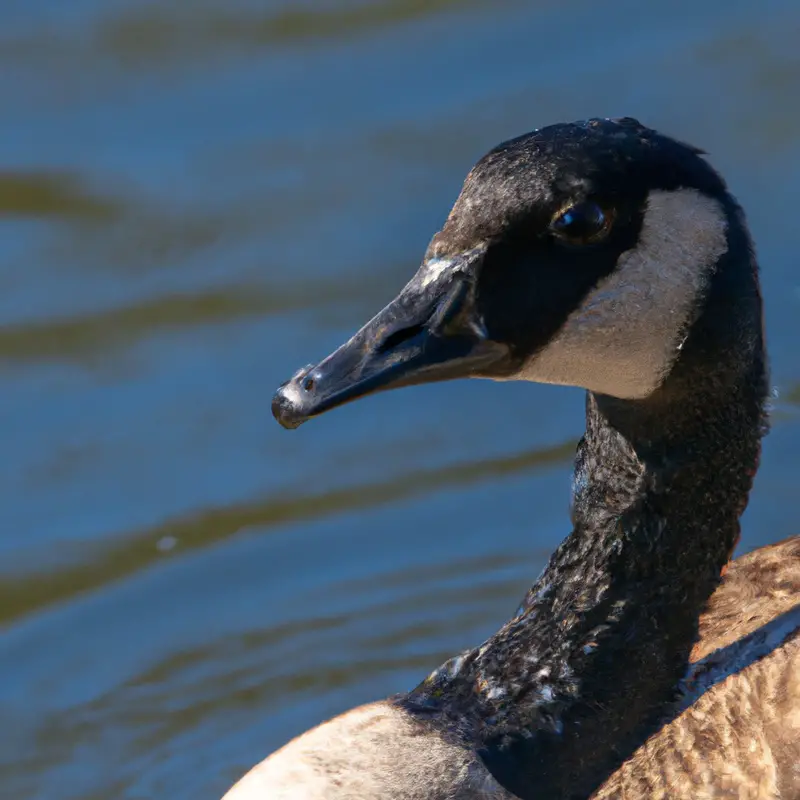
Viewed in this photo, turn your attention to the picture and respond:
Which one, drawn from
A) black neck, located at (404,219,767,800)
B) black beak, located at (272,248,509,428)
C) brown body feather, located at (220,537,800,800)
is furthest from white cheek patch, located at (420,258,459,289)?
brown body feather, located at (220,537,800,800)

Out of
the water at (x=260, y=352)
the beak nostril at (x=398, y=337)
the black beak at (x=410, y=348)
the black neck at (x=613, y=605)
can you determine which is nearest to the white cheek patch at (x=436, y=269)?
the black beak at (x=410, y=348)

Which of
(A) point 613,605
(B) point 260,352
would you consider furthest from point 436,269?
(B) point 260,352

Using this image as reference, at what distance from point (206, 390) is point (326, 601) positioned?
3.92ft

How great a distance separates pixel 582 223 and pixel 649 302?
0.98ft

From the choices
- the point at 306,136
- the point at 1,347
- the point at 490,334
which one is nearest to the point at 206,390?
the point at 1,347

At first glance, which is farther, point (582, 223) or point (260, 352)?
point (260, 352)

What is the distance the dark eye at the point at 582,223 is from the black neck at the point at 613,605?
602mm

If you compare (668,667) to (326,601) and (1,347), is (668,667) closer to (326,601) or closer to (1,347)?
(326,601)

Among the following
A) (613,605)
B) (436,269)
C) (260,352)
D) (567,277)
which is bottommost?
(613,605)

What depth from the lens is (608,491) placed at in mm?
5086

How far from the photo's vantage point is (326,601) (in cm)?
Result: 708

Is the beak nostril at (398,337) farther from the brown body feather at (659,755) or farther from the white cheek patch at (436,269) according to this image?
the brown body feather at (659,755)

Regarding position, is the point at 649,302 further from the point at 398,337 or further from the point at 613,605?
the point at 613,605

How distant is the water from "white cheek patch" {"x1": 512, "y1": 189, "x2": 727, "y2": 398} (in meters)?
2.57
